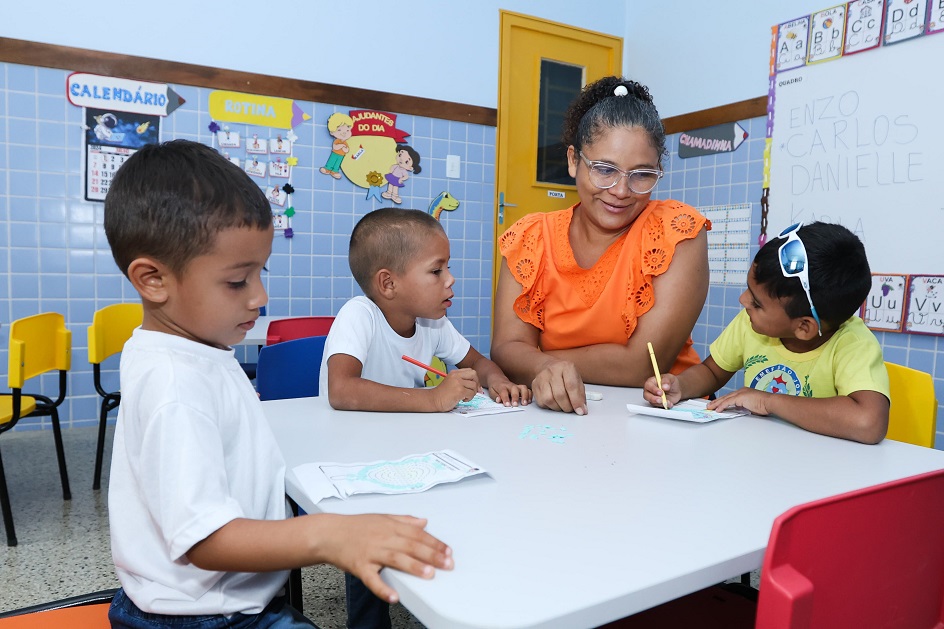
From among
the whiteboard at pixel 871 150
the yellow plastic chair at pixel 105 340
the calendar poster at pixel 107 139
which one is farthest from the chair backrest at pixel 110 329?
the whiteboard at pixel 871 150

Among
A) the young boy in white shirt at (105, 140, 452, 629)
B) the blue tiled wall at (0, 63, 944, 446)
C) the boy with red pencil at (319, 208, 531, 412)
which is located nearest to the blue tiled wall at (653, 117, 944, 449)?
the blue tiled wall at (0, 63, 944, 446)

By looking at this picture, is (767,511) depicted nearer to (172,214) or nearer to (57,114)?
(172,214)

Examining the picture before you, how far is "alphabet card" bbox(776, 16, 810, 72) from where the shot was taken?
339 cm

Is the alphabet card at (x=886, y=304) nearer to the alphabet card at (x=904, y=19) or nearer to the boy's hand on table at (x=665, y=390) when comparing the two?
the alphabet card at (x=904, y=19)

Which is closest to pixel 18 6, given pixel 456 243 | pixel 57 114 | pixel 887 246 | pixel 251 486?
pixel 57 114

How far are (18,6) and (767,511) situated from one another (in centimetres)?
387

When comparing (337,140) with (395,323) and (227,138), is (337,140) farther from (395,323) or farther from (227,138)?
(395,323)

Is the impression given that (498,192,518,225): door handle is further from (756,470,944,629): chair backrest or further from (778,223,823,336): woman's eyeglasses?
(756,470,944,629): chair backrest

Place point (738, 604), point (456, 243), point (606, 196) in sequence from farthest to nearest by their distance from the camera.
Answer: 1. point (456, 243)
2. point (606, 196)
3. point (738, 604)

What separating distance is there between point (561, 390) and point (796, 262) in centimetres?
56

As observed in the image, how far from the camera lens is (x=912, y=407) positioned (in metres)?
1.38

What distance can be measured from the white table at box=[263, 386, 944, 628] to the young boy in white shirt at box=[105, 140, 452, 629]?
83mm

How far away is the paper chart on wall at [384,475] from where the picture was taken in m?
0.79

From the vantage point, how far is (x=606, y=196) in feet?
5.25
